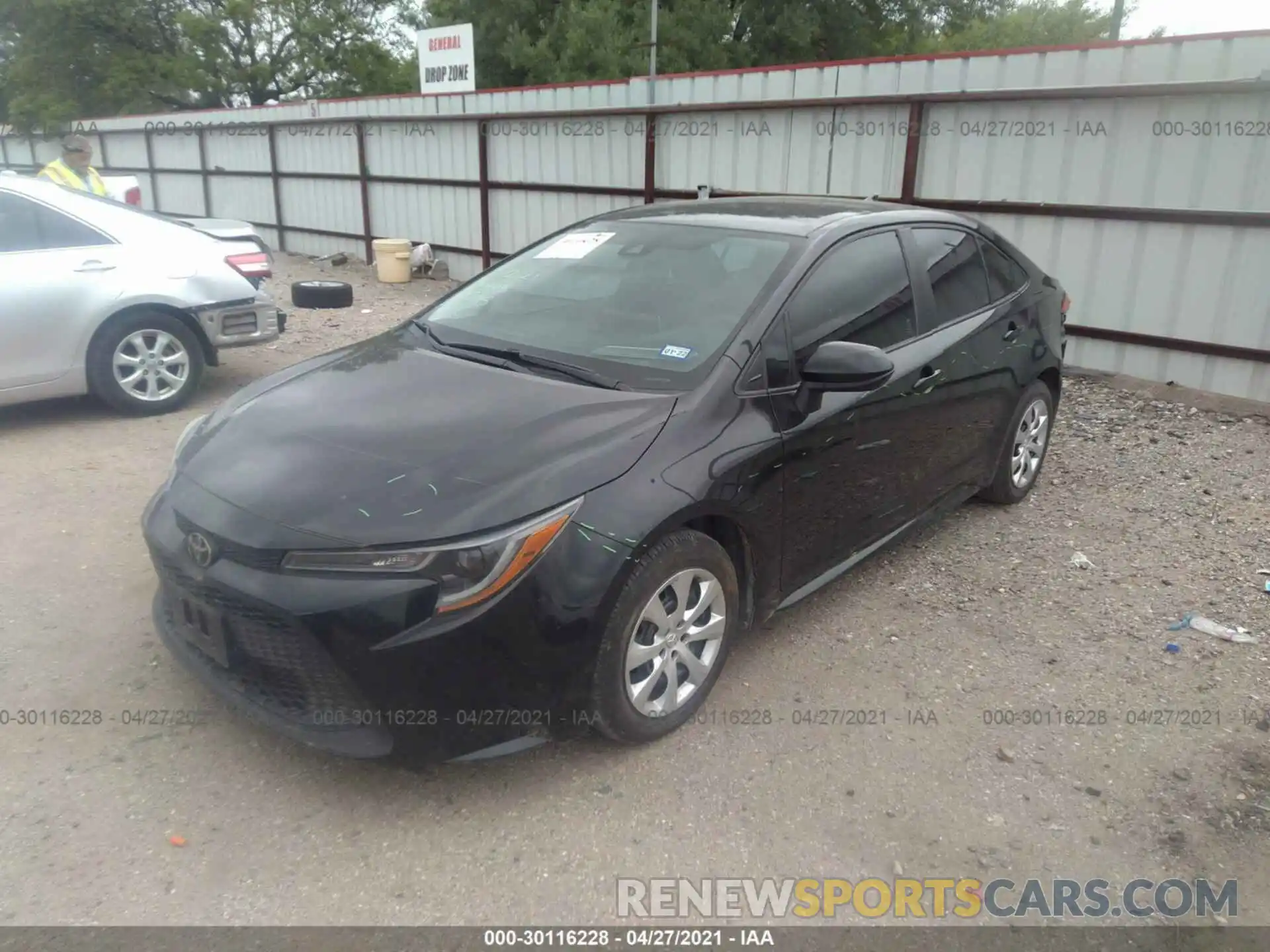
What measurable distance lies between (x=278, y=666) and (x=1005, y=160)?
7302mm

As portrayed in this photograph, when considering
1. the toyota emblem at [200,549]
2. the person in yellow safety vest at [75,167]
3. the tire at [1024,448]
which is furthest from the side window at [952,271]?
the person in yellow safety vest at [75,167]

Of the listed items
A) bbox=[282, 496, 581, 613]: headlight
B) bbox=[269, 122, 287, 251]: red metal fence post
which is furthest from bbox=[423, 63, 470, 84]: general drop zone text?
bbox=[282, 496, 581, 613]: headlight

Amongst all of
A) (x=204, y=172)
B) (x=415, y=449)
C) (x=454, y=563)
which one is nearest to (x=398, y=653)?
(x=454, y=563)

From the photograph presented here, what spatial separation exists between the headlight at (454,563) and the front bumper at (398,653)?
3cm

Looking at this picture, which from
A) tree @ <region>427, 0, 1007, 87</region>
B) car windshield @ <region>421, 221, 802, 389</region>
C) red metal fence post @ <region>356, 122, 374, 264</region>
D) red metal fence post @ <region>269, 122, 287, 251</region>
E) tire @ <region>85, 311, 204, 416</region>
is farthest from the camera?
tree @ <region>427, 0, 1007, 87</region>

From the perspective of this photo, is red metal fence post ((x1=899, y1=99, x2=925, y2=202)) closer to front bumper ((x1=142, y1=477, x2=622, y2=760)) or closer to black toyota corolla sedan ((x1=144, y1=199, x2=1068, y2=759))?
black toyota corolla sedan ((x1=144, y1=199, x2=1068, y2=759))

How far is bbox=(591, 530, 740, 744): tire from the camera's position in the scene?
2.81 m

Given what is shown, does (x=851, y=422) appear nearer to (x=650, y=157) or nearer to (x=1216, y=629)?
(x=1216, y=629)

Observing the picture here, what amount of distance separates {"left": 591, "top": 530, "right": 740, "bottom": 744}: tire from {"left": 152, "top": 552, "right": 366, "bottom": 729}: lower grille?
0.70m

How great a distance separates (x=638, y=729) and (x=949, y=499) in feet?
7.24

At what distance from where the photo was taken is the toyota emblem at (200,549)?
2.76 meters

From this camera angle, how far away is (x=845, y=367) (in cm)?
328

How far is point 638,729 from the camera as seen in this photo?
2.99 meters

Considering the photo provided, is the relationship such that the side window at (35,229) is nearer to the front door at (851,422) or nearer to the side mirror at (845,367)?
the front door at (851,422)
